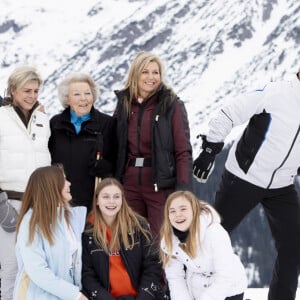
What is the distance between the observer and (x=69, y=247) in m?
4.38

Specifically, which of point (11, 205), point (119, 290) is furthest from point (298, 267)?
point (11, 205)

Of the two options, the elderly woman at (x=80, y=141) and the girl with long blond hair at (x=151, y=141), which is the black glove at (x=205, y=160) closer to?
the girl with long blond hair at (x=151, y=141)

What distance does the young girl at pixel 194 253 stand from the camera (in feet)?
13.9

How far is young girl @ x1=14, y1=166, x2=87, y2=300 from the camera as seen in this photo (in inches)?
167

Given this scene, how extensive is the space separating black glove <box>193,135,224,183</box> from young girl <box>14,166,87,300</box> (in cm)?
112

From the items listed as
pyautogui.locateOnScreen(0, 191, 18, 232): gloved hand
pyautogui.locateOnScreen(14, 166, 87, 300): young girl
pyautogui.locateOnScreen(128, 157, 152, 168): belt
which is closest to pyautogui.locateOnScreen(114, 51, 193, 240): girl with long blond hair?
pyautogui.locateOnScreen(128, 157, 152, 168): belt

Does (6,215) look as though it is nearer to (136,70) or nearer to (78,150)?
(78,150)

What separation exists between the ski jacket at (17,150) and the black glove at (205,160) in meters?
1.22

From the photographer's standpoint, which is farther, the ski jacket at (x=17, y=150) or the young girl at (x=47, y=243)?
the ski jacket at (x=17, y=150)

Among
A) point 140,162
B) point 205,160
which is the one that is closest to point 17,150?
point 140,162

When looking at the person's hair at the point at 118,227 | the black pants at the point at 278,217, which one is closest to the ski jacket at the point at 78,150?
the person's hair at the point at 118,227

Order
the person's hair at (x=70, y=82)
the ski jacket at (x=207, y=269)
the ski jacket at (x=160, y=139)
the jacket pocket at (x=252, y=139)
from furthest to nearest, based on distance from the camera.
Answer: the person's hair at (x=70, y=82) < the ski jacket at (x=160, y=139) < the jacket pocket at (x=252, y=139) < the ski jacket at (x=207, y=269)

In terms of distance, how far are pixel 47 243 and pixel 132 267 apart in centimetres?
64

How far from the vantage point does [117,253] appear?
450cm
